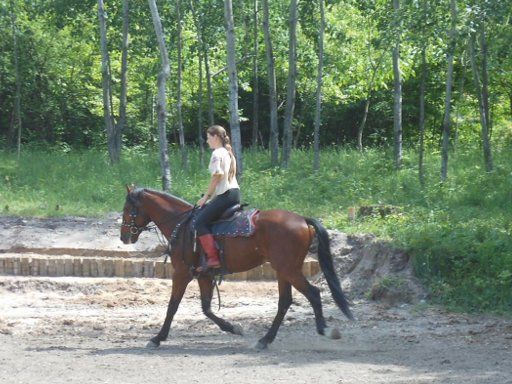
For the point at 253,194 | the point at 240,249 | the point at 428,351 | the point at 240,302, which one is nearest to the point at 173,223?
the point at 240,249

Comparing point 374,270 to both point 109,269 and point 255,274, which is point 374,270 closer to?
point 255,274

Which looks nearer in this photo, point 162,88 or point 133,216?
point 133,216

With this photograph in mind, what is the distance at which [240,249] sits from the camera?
12.4m

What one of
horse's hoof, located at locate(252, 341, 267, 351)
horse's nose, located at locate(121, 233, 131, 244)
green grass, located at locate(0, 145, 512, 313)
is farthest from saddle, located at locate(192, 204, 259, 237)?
green grass, located at locate(0, 145, 512, 313)

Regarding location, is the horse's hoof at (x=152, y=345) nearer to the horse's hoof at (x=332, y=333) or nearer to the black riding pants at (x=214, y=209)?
the black riding pants at (x=214, y=209)

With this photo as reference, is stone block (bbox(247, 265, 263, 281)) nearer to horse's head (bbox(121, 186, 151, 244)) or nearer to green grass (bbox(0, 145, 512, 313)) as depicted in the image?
green grass (bbox(0, 145, 512, 313))

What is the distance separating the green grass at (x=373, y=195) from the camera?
14492 mm

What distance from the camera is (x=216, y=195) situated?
12.4 meters

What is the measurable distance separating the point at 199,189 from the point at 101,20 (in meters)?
7.12

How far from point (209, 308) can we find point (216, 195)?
1.63 metres

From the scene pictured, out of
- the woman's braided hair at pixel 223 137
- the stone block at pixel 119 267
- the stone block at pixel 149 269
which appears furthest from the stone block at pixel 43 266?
the woman's braided hair at pixel 223 137

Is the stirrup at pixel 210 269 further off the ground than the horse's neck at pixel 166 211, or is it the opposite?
the horse's neck at pixel 166 211

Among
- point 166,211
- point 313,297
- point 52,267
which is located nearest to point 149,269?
point 52,267

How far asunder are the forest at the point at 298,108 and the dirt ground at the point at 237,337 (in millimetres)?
900
